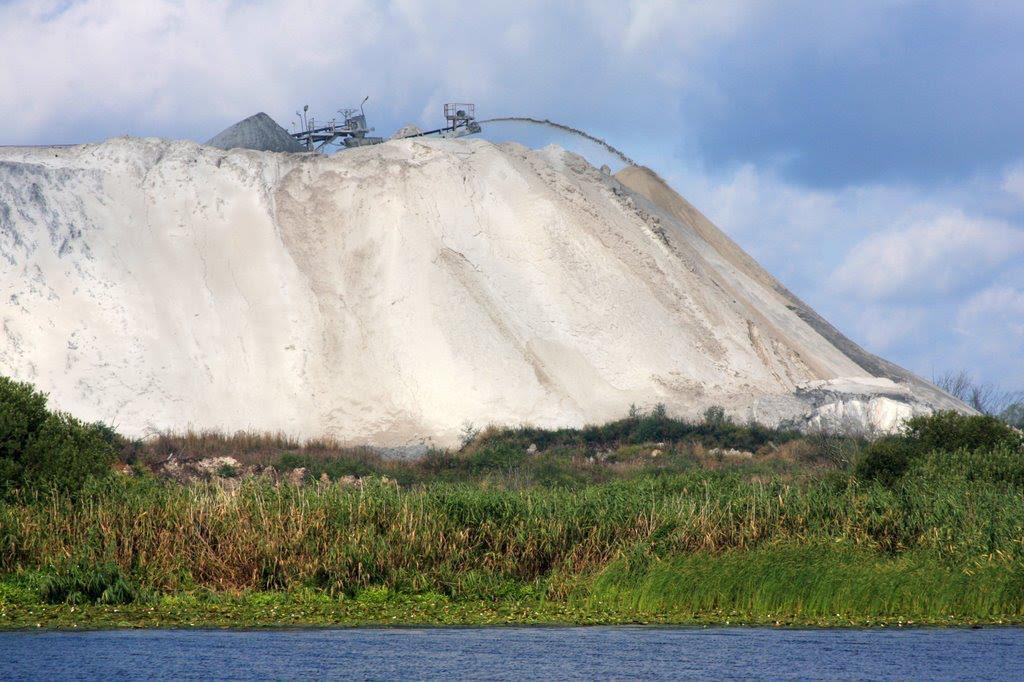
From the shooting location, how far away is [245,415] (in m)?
48.6

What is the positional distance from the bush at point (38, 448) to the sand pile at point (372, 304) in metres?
20.2

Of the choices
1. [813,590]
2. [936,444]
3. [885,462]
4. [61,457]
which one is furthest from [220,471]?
[813,590]

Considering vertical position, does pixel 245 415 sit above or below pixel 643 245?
below

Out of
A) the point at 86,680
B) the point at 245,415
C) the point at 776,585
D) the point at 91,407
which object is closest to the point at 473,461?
the point at 245,415

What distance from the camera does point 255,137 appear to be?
63.0 m

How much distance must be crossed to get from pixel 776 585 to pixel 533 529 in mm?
4020

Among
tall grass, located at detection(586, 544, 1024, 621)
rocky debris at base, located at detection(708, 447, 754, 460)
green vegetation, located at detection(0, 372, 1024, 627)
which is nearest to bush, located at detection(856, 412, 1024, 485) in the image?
green vegetation, located at detection(0, 372, 1024, 627)

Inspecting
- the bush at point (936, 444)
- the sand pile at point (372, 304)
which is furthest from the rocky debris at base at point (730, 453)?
the bush at point (936, 444)

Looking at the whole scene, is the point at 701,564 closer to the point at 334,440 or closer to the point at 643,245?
the point at 334,440

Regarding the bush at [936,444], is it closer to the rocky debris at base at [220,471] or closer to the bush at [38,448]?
the rocky debris at base at [220,471]

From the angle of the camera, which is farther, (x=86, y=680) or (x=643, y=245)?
(x=643, y=245)

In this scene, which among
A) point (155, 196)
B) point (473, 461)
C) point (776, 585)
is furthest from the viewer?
point (155, 196)

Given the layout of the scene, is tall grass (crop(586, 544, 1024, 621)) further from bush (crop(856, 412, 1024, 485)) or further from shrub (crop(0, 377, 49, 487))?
shrub (crop(0, 377, 49, 487))

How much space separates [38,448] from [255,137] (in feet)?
129
